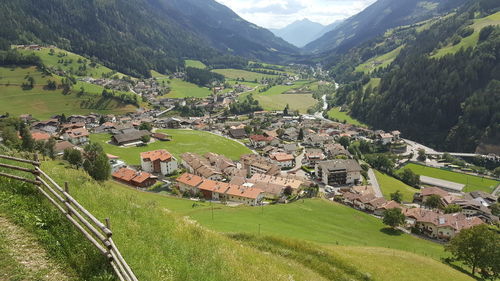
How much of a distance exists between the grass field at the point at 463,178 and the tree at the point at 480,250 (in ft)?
206

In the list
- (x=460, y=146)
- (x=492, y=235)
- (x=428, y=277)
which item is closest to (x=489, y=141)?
(x=460, y=146)

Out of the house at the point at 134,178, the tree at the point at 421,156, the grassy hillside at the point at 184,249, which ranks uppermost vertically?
the grassy hillside at the point at 184,249

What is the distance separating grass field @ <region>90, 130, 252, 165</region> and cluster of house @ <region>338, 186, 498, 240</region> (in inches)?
1678

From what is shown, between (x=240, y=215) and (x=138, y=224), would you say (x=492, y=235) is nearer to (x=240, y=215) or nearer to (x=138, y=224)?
(x=240, y=215)

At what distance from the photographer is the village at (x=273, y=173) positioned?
2557 inches

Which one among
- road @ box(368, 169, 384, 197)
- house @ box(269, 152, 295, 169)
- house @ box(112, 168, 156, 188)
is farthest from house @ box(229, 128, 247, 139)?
house @ box(112, 168, 156, 188)

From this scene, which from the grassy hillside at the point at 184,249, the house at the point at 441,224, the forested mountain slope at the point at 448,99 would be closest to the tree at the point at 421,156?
the forested mountain slope at the point at 448,99

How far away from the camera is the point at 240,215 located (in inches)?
1923

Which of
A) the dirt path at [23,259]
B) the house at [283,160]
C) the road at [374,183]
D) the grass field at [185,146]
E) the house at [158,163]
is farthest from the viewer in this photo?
the house at [283,160]

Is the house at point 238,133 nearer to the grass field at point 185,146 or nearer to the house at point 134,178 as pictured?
the grass field at point 185,146

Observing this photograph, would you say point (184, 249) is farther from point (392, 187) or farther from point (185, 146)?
point (185, 146)

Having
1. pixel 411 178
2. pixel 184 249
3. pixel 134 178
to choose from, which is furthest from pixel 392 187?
pixel 184 249

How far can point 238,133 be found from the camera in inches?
5148

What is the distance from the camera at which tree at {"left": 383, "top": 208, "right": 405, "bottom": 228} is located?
55.2 meters
